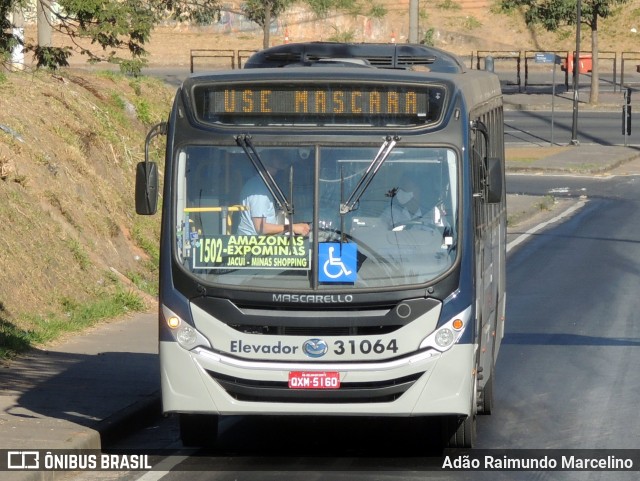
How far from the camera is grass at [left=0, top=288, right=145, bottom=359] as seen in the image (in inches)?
517

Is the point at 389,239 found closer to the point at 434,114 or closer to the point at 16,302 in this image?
the point at 434,114

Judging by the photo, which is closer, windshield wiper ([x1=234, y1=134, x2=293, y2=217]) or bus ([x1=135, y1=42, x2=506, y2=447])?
bus ([x1=135, y1=42, x2=506, y2=447])

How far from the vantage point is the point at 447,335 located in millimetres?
8680

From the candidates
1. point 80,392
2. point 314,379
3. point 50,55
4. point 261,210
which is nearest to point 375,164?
point 261,210

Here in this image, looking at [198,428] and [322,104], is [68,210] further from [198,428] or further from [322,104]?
[322,104]

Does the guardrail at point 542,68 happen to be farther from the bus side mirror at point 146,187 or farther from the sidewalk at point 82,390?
the bus side mirror at point 146,187

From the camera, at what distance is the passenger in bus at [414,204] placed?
350 inches

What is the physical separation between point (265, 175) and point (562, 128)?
45041 millimetres

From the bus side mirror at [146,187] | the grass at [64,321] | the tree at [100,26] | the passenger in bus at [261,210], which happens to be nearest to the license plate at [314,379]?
the passenger in bus at [261,210]

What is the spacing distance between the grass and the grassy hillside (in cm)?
2

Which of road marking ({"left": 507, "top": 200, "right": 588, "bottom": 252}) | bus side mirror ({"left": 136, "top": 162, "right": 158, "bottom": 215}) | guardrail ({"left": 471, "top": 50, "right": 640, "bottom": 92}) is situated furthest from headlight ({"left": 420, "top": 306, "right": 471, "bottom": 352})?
guardrail ({"left": 471, "top": 50, "right": 640, "bottom": 92})

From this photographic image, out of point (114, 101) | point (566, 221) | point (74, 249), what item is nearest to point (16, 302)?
point (74, 249)

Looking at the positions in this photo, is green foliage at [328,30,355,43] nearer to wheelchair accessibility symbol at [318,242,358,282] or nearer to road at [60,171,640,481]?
road at [60,171,640,481]

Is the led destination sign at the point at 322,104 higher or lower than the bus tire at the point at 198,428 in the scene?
higher
